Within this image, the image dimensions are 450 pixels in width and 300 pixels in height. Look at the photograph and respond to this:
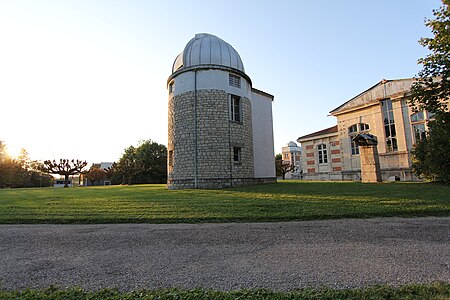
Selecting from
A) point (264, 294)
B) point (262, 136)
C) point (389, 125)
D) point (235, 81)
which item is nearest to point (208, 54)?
point (235, 81)

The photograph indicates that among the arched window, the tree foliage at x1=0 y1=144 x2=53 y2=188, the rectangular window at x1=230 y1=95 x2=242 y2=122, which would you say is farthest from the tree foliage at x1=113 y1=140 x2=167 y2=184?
the arched window

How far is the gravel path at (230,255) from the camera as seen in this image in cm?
272

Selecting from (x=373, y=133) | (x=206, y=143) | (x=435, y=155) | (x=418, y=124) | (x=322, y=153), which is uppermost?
(x=418, y=124)

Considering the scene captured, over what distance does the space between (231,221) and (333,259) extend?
10.2 feet

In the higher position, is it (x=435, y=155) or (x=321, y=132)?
(x=321, y=132)

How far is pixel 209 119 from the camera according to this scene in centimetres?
1711

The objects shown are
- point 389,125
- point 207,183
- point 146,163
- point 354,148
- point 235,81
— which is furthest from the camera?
point 146,163

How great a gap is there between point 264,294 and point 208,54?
1795cm

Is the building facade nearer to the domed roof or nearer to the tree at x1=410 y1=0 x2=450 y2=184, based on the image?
the tree at x1=410 y1=0 x2=450 y2=184

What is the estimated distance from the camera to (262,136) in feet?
72.4

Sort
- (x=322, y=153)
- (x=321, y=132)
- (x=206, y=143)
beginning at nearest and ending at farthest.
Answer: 1. (x=206, y=143)
2. (x=322, y=153)
3. (x=321, y=132)

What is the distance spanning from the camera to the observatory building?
1686 cm

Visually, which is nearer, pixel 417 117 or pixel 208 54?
pixel 208 54

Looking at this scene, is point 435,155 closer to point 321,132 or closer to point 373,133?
point 373,133
